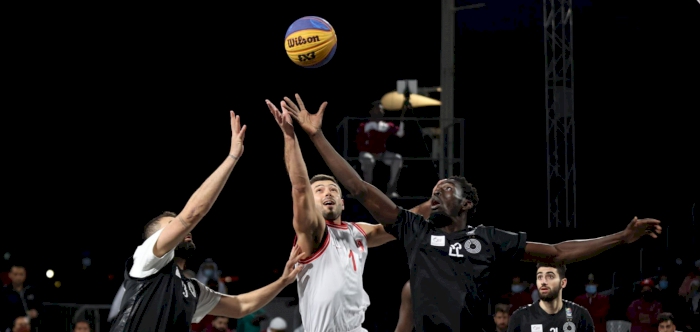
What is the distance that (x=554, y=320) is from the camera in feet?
28.5

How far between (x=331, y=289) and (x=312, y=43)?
7.68 ft

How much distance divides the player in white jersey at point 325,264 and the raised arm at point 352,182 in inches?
6.4

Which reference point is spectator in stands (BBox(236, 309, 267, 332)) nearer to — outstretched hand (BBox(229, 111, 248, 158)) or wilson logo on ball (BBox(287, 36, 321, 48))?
wilson logo on ball (BBox(287, 36, 321, 48))

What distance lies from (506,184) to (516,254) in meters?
16.6

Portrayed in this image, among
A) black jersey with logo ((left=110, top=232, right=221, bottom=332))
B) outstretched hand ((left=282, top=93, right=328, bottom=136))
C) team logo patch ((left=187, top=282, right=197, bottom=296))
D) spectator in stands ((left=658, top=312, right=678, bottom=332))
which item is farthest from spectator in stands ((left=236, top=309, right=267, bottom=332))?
outstretched hand ((left=282, top=93, right=328, bottom=136))

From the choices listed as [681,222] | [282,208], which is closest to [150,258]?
[282,208]

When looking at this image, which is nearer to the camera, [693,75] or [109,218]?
[693,75]

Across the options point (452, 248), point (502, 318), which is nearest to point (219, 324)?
point (502, 318)

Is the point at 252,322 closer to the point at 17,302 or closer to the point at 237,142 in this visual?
the point at 17,302

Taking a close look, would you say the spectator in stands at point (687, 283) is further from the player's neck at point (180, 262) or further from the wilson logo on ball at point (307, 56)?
the player's neck at point (180, 262)

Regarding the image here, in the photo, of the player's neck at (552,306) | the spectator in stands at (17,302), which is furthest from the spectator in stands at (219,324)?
the player's neck at (552,306)

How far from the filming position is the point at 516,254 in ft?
19.5

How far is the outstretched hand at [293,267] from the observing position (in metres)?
6.42

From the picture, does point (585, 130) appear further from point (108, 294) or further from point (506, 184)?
point (108, 294)
